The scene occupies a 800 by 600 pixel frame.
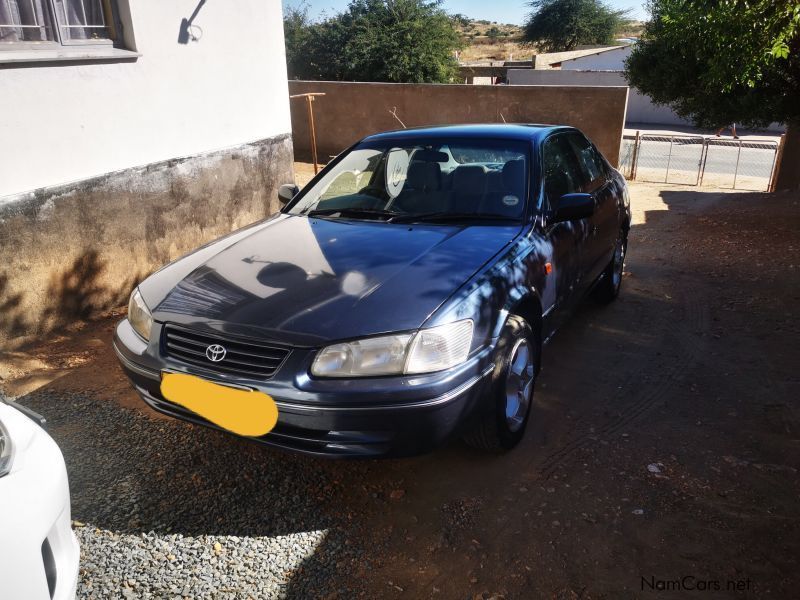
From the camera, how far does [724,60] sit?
21.0ft

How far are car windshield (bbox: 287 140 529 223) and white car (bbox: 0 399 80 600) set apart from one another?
2233 millimetres

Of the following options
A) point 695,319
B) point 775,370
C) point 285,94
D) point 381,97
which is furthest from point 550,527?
point 381,97

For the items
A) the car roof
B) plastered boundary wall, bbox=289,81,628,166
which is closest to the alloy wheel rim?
the car roof

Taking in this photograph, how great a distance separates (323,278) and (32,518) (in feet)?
5.11

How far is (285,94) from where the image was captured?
7648mm

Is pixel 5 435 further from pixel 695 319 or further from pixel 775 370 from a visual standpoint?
pixel 695 319

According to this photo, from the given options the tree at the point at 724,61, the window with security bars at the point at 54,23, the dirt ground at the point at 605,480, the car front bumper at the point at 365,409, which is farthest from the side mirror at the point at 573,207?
the window with security bars at the point at 54,23

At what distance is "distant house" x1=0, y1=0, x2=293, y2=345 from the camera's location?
15.1ft

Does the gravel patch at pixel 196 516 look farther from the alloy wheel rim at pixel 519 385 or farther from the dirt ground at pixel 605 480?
the alloy wheel rim at pixel 519 385

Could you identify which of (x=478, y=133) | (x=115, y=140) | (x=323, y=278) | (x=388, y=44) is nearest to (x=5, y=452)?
(x=323, y=278)

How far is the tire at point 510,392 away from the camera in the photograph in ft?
9.61

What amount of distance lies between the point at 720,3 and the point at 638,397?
4584 millimetres

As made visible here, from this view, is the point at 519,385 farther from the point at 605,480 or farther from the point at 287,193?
the point at 287,193

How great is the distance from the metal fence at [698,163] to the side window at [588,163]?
29.9 feet
